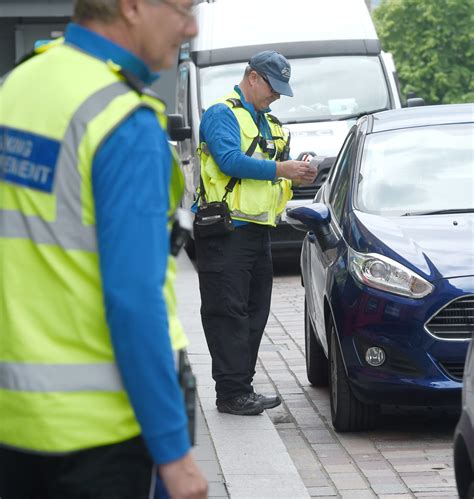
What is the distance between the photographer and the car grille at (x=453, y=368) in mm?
6660

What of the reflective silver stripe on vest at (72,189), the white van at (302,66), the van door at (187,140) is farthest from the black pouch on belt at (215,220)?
the van door at (187,140)

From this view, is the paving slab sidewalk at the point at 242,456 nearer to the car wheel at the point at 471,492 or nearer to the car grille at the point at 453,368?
the car grille at the point at 453,368

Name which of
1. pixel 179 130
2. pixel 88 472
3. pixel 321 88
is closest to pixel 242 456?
pixel 88 472

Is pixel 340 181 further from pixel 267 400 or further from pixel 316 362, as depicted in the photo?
pixel 267 400

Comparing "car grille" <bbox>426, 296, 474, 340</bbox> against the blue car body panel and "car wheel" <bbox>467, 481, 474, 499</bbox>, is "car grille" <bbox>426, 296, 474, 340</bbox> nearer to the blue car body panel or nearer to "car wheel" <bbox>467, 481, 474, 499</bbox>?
the blue car body panel

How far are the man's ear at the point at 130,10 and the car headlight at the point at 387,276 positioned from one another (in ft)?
13.6

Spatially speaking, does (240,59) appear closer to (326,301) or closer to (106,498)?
(326,301)

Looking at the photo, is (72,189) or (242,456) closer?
(72,189)

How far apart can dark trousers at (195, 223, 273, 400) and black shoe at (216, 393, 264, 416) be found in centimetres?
3

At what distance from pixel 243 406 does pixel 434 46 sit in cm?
6627

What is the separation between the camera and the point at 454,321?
6.65 meters

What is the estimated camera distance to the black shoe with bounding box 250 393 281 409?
7516 millimetres

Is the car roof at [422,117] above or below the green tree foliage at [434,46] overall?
above

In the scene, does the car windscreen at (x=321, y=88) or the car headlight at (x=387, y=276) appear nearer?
the car headlight at (x=387, y=276)
